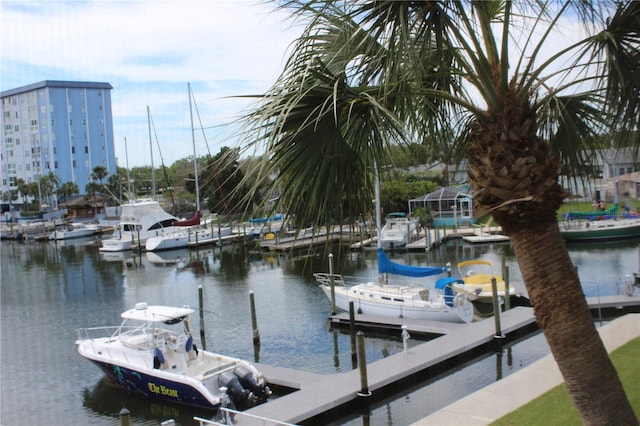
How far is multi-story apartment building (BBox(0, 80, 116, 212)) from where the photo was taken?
2467 inches

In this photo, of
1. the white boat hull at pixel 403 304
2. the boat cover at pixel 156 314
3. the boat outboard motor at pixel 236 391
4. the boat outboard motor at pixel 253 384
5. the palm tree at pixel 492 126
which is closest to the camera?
the palm tree at pixel 492 126

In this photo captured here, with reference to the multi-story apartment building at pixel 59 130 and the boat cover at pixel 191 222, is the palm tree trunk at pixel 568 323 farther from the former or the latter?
the multi-story apartment building at pixel 59 130

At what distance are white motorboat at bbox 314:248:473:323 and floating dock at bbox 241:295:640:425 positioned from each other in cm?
43

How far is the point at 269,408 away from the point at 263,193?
8710 millimetres

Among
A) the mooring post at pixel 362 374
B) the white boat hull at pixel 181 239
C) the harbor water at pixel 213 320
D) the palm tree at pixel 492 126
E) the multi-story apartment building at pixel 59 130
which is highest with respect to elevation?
the multi-story apartment building at pixel 59 130

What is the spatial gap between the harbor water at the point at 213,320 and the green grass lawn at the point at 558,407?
315cm

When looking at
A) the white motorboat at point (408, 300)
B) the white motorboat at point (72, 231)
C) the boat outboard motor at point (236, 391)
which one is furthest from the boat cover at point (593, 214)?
the white motorboat at point (72, 231)

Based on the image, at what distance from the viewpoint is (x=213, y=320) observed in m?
23.8

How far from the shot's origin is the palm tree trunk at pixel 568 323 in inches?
209

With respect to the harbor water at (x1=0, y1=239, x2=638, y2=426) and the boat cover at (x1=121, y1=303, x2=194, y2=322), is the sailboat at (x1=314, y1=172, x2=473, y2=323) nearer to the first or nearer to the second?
the harbor water at (x1=0, y1=239, x2=638, y2=426)

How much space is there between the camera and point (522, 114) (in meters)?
5.25

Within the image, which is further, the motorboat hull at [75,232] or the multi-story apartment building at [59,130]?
the motorboat hull at [75,232]

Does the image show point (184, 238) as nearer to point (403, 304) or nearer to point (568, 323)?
point (403, 304)

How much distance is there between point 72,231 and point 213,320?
52001 mm
